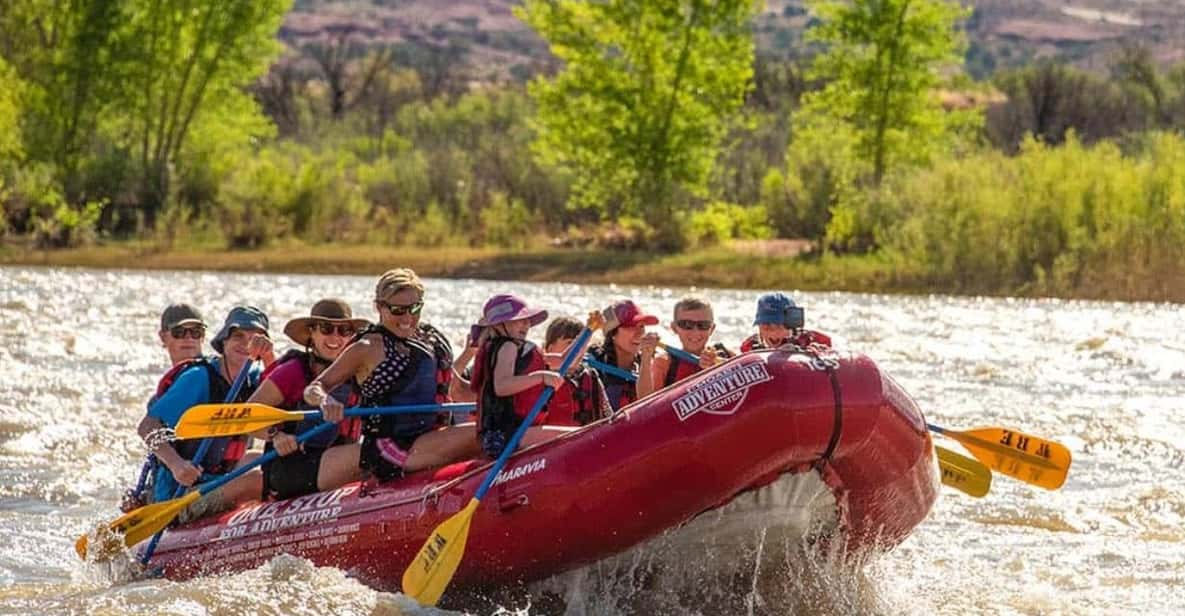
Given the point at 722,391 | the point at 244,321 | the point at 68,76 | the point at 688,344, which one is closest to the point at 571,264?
the point at 68,76

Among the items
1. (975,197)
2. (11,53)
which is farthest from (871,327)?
(11,53)

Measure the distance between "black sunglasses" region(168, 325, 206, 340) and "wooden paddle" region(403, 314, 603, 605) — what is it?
177 centimetres

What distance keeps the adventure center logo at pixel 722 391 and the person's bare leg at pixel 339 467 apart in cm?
169

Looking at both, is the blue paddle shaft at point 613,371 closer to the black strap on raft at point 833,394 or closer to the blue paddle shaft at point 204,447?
the blue paddle shaft at point 204,447

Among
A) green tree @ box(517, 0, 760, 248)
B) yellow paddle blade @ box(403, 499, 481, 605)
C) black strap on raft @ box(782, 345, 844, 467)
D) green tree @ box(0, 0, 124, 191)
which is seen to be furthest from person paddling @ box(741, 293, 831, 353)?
green tree @ box(0, 0, 124, 191)

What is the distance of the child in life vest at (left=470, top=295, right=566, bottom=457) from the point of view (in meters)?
8.09

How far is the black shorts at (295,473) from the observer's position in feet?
29.3

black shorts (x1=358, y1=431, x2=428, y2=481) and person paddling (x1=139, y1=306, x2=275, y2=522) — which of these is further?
person paddling (x1=139, y1=306, x2=275, y2=522)

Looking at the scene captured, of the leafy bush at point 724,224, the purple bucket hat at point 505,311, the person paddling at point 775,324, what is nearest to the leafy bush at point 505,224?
the leafy bush at point 724,224

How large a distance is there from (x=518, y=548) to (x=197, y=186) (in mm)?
30498

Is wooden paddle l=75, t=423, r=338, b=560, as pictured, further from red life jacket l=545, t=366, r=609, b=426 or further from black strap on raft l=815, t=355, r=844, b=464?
black strap on raft l=815, t=355, r=844, b=464

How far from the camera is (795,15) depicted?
13788cm

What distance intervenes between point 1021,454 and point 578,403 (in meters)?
1.92

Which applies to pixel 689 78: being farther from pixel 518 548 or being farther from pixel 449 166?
pixel 518 548
